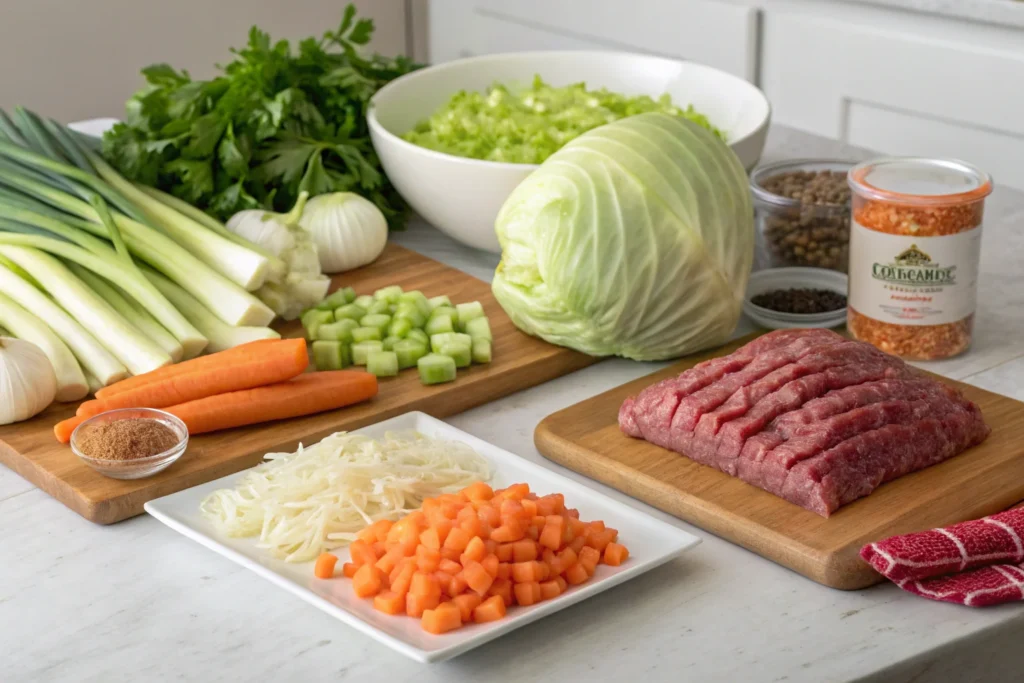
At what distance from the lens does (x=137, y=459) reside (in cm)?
149

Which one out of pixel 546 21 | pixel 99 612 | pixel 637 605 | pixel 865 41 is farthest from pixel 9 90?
pixel 637 605

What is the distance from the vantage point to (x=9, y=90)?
4.30 m

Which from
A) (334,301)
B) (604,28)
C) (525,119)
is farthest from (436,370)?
(604,28)

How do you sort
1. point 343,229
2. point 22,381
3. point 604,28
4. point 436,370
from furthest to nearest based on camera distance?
1. point 604,28
2. point 343,229
3. point 436,370
4. point 22,381

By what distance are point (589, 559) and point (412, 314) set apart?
680 millimetres

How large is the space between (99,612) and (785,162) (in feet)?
4.41

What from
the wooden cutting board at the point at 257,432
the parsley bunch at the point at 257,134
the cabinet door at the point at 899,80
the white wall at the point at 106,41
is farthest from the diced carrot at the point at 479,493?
the white wall at the point at 106,41

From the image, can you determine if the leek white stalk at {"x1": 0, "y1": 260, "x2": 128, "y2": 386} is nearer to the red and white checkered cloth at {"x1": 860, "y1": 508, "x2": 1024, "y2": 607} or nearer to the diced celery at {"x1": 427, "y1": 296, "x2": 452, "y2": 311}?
the diced celery at {"x1": 427, "y1": 296, "x2": 452, "y2": 311}

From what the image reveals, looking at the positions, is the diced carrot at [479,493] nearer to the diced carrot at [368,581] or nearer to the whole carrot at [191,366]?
the diced carrot at [368,581]

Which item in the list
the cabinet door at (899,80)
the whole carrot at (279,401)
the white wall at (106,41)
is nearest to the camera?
the whole carrot at (279,401)

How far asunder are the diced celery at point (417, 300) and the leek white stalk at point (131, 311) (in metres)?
0.31

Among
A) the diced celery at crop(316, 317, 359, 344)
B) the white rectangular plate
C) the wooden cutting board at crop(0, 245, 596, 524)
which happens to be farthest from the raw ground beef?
the diced celery at crop(316, 317, 359, 344)

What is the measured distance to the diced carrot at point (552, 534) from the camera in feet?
4.17

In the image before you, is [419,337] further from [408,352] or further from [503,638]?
[503,638]
